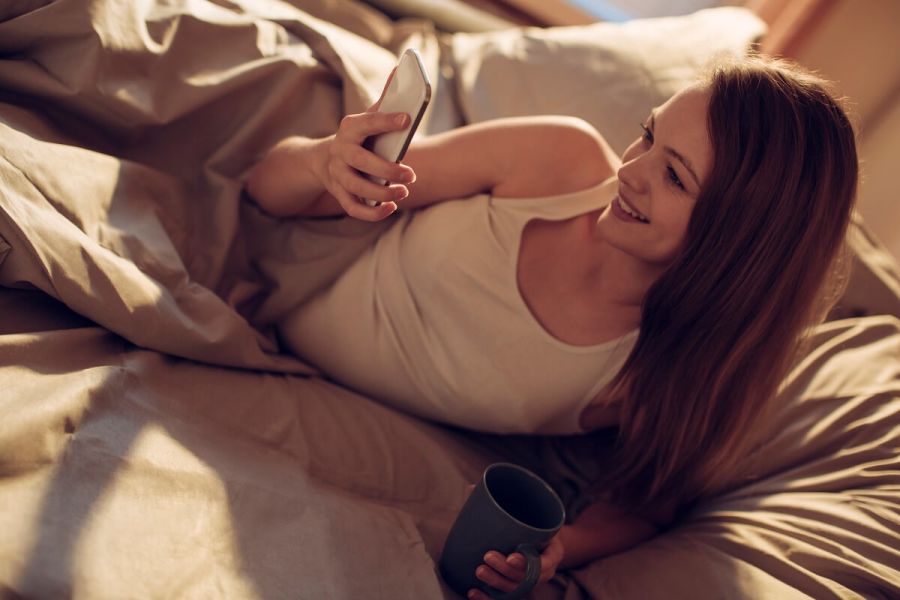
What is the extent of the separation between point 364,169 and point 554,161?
0.30m

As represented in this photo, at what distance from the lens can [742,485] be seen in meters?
0.94

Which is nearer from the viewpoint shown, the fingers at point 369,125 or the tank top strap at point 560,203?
the fingers at point 369,125

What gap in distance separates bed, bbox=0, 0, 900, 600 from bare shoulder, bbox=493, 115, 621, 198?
215mm

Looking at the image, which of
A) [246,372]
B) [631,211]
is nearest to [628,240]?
[631,211]

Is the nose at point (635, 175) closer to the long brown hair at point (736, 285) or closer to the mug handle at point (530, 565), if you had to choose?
the long brown hair at point (736, 285)

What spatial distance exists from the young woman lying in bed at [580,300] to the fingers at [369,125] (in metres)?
0.05

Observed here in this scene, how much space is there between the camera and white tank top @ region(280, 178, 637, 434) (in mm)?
898

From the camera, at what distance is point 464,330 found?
0.91 metres

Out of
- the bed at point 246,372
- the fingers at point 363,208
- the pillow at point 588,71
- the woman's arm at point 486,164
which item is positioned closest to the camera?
the bed at point 246,372

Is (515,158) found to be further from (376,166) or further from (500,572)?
(500,572)

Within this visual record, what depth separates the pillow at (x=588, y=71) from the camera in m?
1.11

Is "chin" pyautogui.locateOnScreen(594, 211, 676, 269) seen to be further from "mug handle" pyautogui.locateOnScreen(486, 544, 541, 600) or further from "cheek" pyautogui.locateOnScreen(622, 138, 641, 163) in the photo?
"mug handle" pyautogui.locateOnScreen(486, 544, 541, 600)

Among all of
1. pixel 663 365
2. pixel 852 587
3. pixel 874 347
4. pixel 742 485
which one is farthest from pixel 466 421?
pixel 874 347

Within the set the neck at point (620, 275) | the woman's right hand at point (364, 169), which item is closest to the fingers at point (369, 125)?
the woman's right hand at point (364, 169)
